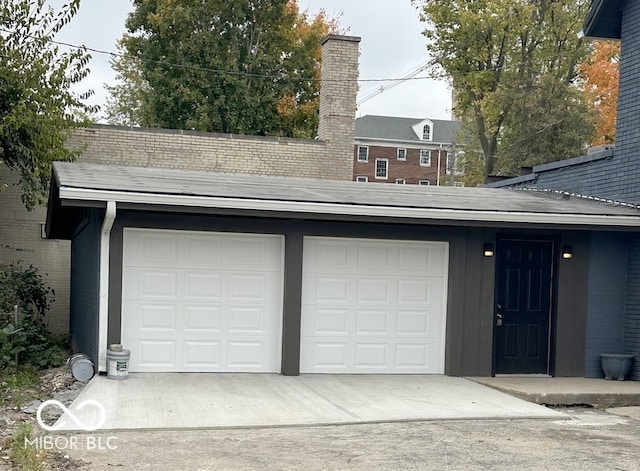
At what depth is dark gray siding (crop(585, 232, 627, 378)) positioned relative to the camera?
12.4 meters

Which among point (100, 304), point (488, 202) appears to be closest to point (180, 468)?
point (100, 304)

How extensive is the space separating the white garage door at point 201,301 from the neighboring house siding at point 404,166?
45515 millimetres

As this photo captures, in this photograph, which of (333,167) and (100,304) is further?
(333,167)

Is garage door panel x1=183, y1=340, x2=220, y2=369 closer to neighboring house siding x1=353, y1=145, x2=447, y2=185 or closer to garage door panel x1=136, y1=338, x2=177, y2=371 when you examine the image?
garage door panel x1=136, y1=338, x2=177, y2=371

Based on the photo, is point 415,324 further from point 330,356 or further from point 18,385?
point 18,385

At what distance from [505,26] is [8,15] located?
67.4ft

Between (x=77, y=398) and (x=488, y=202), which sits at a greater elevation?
(x=488, y=202)

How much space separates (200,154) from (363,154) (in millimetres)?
39897

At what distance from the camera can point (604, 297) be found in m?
12.4

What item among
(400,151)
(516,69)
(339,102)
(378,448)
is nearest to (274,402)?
(378,448)

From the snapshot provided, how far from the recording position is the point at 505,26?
30.7 meters

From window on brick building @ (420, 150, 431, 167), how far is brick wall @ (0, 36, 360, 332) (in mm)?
39726

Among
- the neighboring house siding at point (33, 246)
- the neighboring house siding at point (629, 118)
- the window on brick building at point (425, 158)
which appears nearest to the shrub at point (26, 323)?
the neighboring house siding at point (33, 246)

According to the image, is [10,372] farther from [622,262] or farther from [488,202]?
[622,262]
